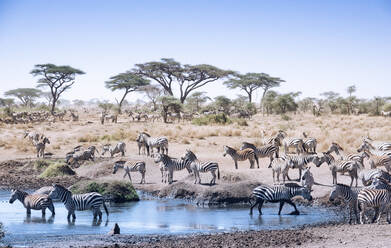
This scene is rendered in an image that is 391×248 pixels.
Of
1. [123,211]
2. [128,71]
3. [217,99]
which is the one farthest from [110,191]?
[128,71]

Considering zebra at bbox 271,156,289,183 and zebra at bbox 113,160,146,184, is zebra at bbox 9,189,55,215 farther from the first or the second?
zebra at bbox 271,156,289,183

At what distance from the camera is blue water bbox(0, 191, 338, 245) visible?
44.5 feet

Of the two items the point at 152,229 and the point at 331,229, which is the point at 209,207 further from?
the point at 331,229

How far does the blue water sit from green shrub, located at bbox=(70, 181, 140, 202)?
0.55 m

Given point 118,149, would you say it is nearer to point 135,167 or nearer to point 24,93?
point 135,167

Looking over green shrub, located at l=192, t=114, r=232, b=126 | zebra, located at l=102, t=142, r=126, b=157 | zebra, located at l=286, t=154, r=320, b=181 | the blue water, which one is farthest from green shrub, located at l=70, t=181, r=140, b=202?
green shrub, located at l=192, t=114, r=232, b=126

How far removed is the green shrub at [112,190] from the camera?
1867 centimetres

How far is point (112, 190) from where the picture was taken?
18.8 metres

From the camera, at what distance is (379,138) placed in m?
32.3

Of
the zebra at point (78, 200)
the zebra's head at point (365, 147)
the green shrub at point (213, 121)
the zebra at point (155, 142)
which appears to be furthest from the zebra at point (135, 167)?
the green shrub at point (213, 121)

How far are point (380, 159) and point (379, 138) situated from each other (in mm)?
13658

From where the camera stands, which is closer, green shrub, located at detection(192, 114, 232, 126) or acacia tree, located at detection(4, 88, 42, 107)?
green shrub, located at detection(192, 114, 232, 126)

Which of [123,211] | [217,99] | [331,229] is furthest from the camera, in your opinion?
[217,99]

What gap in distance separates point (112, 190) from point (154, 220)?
157 inches
